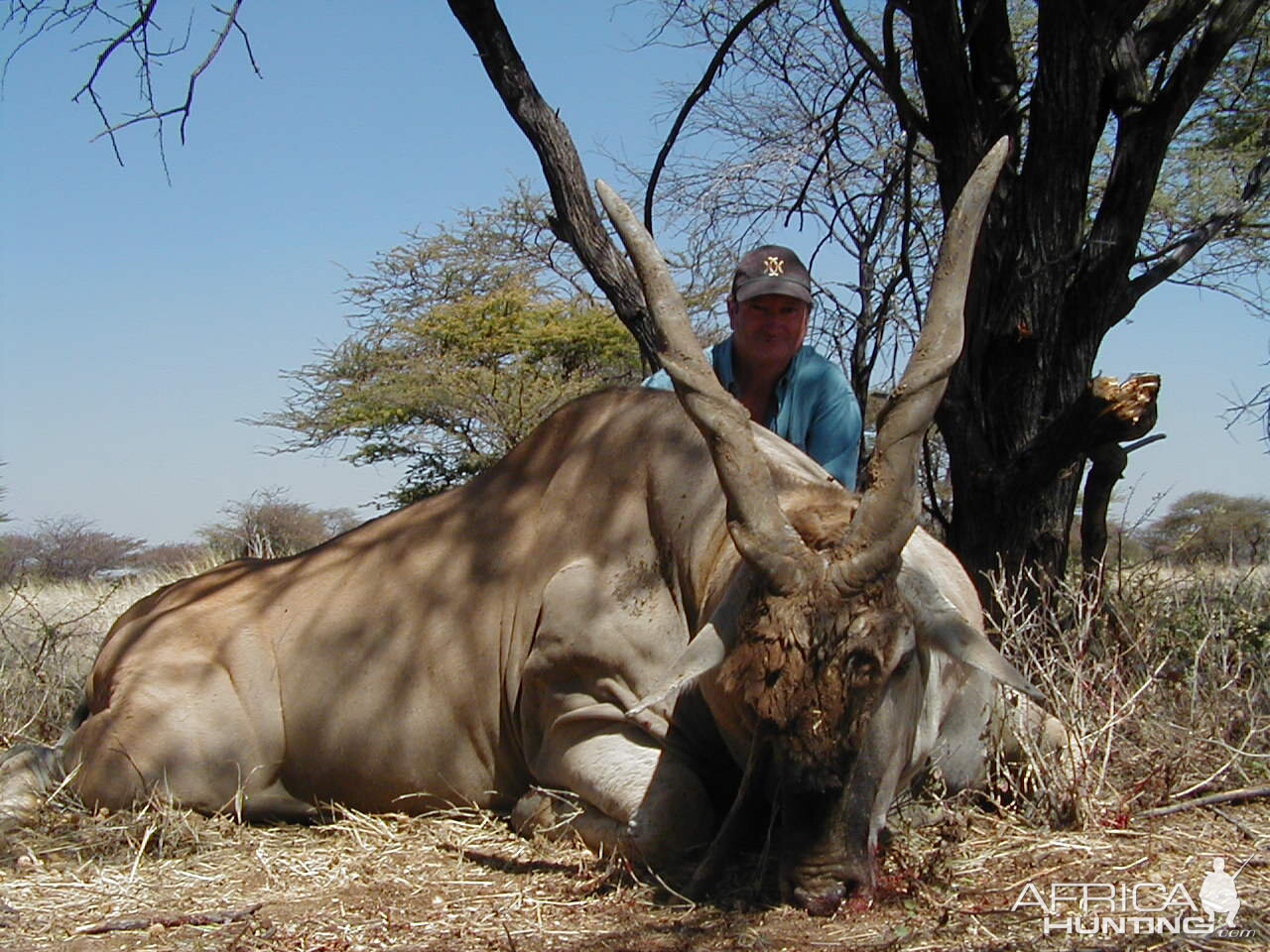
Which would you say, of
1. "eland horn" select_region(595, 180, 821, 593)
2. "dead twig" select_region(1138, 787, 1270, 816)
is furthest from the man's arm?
"dead twig" select_region(1138, 787, 1270, 816)

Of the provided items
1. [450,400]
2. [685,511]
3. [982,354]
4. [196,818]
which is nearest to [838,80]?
[982,354]

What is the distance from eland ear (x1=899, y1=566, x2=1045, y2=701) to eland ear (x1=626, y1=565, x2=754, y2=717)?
433mm

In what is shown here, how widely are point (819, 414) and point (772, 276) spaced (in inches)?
23.7

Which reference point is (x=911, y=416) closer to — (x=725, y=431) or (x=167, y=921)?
(x=725, y=431)

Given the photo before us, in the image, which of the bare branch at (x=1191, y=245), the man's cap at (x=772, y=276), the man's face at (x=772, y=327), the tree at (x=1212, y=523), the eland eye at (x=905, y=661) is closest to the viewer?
the eland eye at (x=905, y=661)

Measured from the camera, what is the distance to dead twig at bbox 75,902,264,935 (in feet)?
11.9

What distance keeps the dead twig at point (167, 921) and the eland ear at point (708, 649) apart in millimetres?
1196

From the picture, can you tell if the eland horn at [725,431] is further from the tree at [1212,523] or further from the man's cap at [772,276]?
the tree at [1212,523]

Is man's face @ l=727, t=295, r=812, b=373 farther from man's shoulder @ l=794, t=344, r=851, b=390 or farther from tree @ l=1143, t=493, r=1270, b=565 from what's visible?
tree @ l=1143, t=493, r=1270, b=565

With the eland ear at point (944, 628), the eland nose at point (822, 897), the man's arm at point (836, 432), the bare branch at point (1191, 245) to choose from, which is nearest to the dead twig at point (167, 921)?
the eland nose at point (822, 897)

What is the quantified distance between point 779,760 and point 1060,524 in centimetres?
337

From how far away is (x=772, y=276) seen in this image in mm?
5641

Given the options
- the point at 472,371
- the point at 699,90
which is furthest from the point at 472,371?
the point at 699,90

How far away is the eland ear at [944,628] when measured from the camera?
353 centimetres
